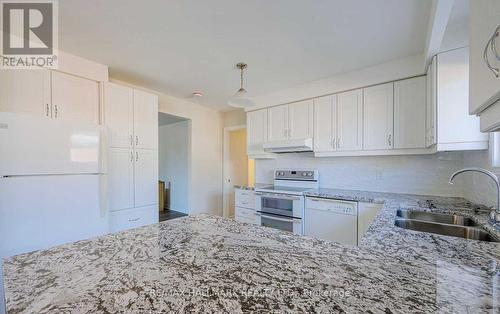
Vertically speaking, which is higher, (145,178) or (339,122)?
(339,122)

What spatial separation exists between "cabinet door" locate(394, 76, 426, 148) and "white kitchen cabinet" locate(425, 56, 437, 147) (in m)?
0.09

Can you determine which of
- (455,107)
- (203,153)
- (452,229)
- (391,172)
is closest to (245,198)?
(203,153)

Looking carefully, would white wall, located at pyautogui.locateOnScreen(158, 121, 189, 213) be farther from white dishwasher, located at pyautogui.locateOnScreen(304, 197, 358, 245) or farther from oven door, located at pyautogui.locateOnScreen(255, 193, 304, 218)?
white dishwasher, located at pyautogui.locateOnScreen(304, 197, 358, 245)

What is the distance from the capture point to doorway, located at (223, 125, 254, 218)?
4.52 metres

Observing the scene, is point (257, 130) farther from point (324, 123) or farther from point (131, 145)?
point (131, 145)

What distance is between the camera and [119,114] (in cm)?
252

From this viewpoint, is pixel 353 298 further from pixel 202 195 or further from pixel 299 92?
pixel 202 195

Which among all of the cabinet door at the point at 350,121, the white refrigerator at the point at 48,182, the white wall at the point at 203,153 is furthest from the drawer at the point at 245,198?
the white refrigerator at the point at 48,182

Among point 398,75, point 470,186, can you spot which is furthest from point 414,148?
point 398,75

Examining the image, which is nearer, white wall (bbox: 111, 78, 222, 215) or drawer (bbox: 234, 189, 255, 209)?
drawer (bbox: 234, 189, 255, 209)

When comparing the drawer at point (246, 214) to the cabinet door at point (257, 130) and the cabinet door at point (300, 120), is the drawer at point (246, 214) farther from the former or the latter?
the cabinet door at point (300, 120)

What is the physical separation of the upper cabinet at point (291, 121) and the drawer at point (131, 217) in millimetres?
2008

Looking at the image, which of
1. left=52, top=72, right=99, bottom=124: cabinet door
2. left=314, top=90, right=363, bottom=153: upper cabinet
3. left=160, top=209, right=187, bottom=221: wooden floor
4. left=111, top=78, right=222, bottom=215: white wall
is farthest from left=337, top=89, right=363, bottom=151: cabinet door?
left=160, top=209, right=187, bottom=221: wooden floor

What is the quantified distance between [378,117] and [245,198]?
6.86 ft
